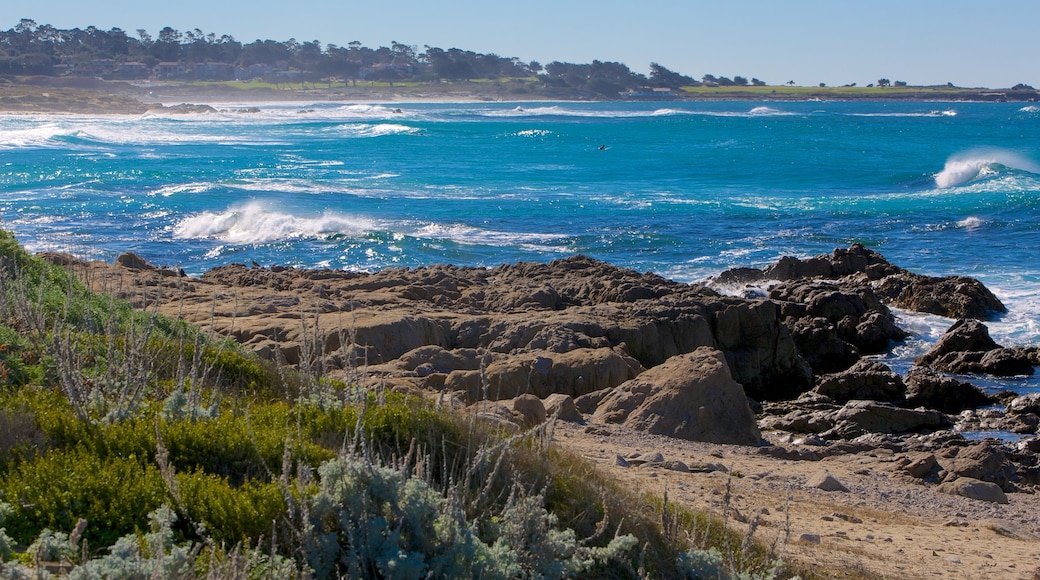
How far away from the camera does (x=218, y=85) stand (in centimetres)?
12306

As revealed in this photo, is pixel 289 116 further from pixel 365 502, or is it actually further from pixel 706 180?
pixel 365 502

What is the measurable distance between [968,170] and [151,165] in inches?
1301

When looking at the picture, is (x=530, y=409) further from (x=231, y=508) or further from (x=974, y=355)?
(x=974, y=355)

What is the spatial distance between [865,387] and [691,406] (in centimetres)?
430

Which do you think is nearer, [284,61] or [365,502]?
[365,502]

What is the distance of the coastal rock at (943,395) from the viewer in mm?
12945

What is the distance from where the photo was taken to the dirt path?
630 centimetres

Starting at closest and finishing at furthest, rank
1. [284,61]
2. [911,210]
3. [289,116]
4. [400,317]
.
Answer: [400,317], [911,210], [289,116], [284,61]

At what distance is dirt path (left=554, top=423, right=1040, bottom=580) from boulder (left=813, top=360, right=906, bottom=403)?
3293 mm

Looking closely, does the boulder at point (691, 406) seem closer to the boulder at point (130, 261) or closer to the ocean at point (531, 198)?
the ocean at point (531, 198)

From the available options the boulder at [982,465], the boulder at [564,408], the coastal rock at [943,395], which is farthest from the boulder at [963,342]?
the boulder at [564,408]

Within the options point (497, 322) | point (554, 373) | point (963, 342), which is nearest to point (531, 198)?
point (963, 342)

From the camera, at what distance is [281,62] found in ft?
500

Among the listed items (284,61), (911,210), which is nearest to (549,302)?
(911,210)
